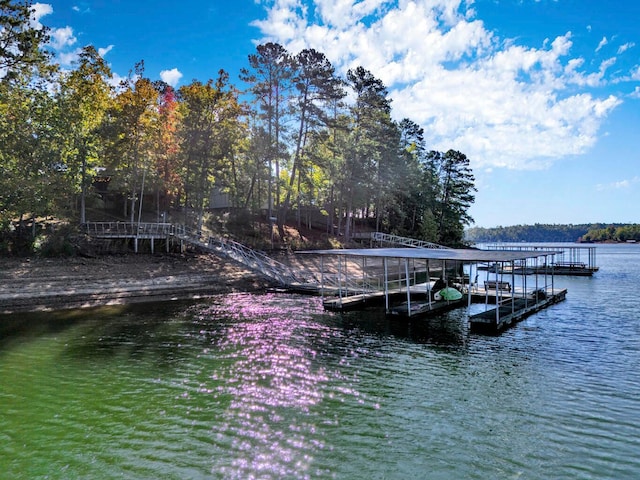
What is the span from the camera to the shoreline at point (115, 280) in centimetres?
2302

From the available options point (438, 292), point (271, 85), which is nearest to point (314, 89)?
point (271, 85)

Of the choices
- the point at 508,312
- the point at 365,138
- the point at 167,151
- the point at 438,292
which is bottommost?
→ the point at 508,312

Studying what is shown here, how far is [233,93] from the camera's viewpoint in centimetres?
4081

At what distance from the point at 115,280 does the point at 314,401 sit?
21.0 m

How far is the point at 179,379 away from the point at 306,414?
174 inches

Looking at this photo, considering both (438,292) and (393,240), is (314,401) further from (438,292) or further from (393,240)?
(393,240)

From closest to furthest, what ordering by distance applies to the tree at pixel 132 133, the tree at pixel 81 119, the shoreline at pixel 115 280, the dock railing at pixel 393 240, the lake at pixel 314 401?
the lake at pixel 314 401 → the shoreline at pixel 115 280 → the tree at pixel 81 119 → the tree at pixel 132 133 → the dock railing at pixel 393 240

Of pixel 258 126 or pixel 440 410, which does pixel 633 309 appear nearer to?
pixel 440 410

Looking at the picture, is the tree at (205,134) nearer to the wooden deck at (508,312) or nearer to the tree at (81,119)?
the tree at (81,119)

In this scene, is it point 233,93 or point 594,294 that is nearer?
point 594,294

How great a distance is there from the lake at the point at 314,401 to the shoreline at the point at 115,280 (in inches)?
156

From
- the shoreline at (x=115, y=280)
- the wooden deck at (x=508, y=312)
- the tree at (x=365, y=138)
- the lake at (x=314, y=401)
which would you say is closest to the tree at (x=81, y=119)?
the shoreline at (x=115, y=280)

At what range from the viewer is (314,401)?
1048cm

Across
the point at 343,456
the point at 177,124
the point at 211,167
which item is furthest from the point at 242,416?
the point at 177,124
